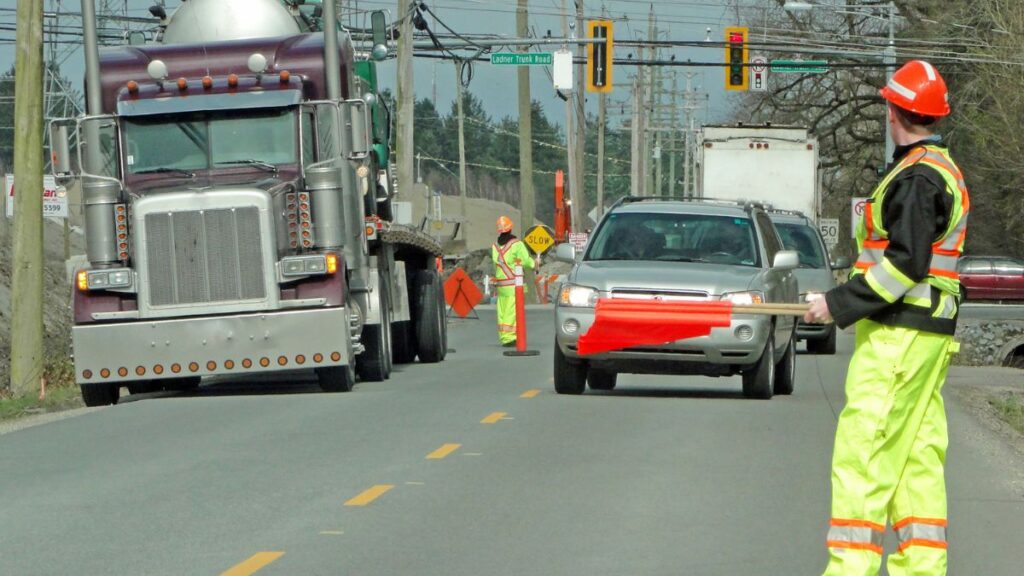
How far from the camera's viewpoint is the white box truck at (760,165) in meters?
31.6

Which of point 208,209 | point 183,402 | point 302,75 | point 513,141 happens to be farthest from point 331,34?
point 513,141

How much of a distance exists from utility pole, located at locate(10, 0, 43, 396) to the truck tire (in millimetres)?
3573

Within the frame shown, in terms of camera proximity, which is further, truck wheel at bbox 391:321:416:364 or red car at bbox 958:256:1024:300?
red car at bbox 958:256:1024:300

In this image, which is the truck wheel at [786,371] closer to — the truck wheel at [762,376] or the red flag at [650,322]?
the truck wheel at [762,376]

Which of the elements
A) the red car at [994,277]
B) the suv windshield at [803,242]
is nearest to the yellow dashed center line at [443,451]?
the suv windshield at [803,242]

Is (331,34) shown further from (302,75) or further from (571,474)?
(571,474)

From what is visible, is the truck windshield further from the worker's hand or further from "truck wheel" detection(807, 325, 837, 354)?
the worker's hand

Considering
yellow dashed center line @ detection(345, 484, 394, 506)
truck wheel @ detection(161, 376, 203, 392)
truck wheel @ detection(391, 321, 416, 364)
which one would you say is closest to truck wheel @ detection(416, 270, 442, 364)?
truck wheel @ detection(391, 321, 416, 364)

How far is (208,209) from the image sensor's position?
1627 cm

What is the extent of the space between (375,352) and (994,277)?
A: 3470 cm

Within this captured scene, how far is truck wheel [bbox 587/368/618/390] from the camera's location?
56.7ft

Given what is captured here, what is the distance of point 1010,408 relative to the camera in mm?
16875

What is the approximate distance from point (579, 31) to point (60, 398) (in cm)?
4156

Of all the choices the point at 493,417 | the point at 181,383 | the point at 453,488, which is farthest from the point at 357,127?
the point at 453,488
